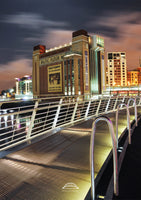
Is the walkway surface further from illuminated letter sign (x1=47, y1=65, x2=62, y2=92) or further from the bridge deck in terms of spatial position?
illuminated letter sign (x1=47, y1=65, x2=62, y2=92)

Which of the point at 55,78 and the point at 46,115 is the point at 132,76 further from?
the point at 46,115

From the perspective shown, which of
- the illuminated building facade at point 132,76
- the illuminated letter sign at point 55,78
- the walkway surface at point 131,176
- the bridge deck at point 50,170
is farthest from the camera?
the illuminated building facade at point 132,76

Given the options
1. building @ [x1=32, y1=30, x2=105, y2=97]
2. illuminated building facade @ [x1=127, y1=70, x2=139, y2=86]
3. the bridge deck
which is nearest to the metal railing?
the bridge deck

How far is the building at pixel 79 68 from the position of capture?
228 feet

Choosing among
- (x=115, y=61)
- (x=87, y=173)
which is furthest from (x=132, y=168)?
(x=115, y=61)

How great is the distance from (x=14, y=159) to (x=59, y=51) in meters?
84.7

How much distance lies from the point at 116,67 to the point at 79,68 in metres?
80.3

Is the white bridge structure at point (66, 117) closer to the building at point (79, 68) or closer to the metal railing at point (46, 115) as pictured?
the metal railing at point (46, 115)

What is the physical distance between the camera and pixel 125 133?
546 centimetres

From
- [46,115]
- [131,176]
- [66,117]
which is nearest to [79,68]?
[66,117]

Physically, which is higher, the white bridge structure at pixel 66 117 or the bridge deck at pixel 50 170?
the white bridge structure at pixel 66 117

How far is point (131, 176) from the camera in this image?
274 centimetres

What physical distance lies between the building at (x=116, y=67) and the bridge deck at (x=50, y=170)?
5488 inches

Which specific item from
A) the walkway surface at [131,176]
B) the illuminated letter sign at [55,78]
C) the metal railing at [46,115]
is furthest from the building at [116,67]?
the walkway surface at [131,176]
